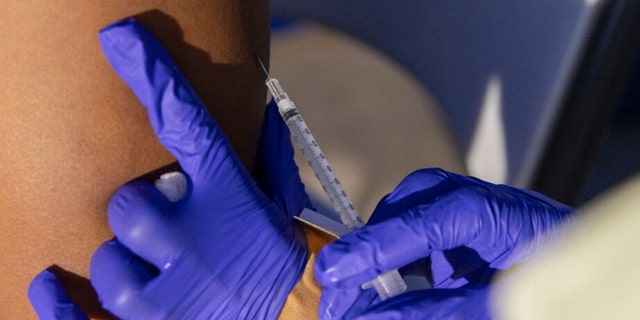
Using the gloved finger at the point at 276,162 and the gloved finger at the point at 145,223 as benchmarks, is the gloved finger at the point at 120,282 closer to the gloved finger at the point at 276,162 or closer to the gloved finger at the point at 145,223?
the gloved finger at the point at 145,223

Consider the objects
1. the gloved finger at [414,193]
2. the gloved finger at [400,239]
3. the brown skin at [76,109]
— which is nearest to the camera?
the brown skin at [76,109]

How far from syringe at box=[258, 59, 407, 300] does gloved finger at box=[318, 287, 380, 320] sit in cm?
2

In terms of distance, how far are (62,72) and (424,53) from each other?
0.91 m

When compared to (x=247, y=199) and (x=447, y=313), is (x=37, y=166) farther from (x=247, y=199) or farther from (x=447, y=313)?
(x=447, y=313)

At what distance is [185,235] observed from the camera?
2.30 feet

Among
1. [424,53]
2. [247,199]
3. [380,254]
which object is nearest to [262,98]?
[247,199]

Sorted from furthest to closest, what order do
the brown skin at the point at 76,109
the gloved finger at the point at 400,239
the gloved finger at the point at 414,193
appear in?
the gloved finger at the point at 414,193 → the gloved finger at the point at 400,239 → the brown skin at the point at 76,109

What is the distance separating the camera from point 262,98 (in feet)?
2.64

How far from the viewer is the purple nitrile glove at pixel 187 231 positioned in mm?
642

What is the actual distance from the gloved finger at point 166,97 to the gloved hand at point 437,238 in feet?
0.57

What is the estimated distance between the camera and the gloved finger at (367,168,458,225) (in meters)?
0.84

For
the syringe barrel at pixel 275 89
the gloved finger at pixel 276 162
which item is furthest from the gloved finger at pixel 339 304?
the syringe barrel at pixel 275 89

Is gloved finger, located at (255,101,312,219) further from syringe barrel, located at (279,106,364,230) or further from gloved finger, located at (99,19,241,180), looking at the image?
gloved finger, located at (99,19,241,180)

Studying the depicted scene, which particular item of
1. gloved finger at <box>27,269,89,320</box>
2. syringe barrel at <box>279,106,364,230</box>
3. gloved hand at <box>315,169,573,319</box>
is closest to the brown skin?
gloved finger at <box>27,269,89,320</box>
